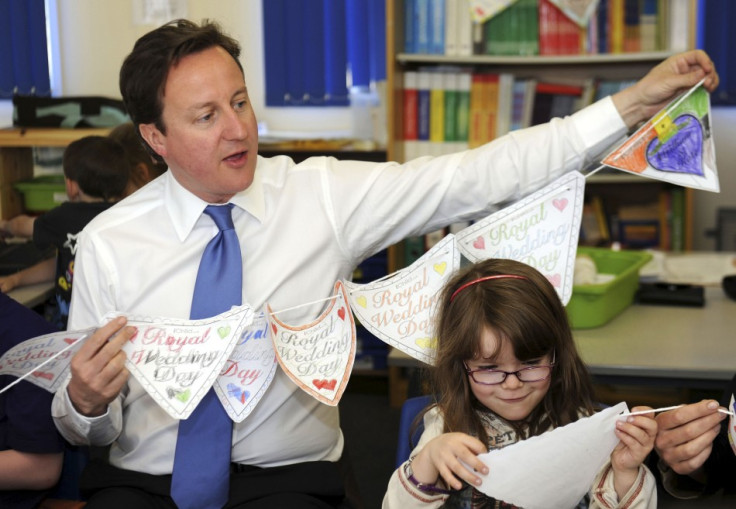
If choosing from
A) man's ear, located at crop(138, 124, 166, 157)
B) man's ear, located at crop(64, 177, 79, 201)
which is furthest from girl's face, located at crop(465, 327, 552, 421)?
man's ear, located at crop(64, 177, 79, 201)

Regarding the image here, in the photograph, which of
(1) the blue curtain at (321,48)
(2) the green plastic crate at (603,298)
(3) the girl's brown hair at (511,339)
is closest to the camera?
(3) the girl's brown hair at (511,339)

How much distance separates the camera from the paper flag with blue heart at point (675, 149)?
165 centimetres

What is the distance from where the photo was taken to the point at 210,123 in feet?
5.43

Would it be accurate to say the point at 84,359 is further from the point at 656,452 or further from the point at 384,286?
the point at 656,452

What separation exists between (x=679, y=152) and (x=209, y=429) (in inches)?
41.4

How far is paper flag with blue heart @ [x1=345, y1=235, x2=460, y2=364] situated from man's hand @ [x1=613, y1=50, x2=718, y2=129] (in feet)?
1.41

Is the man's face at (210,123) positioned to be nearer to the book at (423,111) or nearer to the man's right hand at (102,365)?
the man's right hand at (102,365)

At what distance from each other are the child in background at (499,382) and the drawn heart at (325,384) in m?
0.18

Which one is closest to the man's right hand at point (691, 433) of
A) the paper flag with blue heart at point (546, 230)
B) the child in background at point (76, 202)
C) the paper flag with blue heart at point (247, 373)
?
the paper flag with blue heart at point (546, 230)

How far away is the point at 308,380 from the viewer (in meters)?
1.56

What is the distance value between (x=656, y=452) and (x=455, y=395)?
352mm

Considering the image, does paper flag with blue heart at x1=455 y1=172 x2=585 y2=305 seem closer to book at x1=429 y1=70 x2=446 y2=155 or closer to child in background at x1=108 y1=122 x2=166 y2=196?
child in background at x1=108 y1=122 x2=166 y2=196

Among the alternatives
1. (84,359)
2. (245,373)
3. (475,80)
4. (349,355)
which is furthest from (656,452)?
(475,80)

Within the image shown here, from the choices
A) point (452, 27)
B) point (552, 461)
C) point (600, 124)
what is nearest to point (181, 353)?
point (552, 461)
